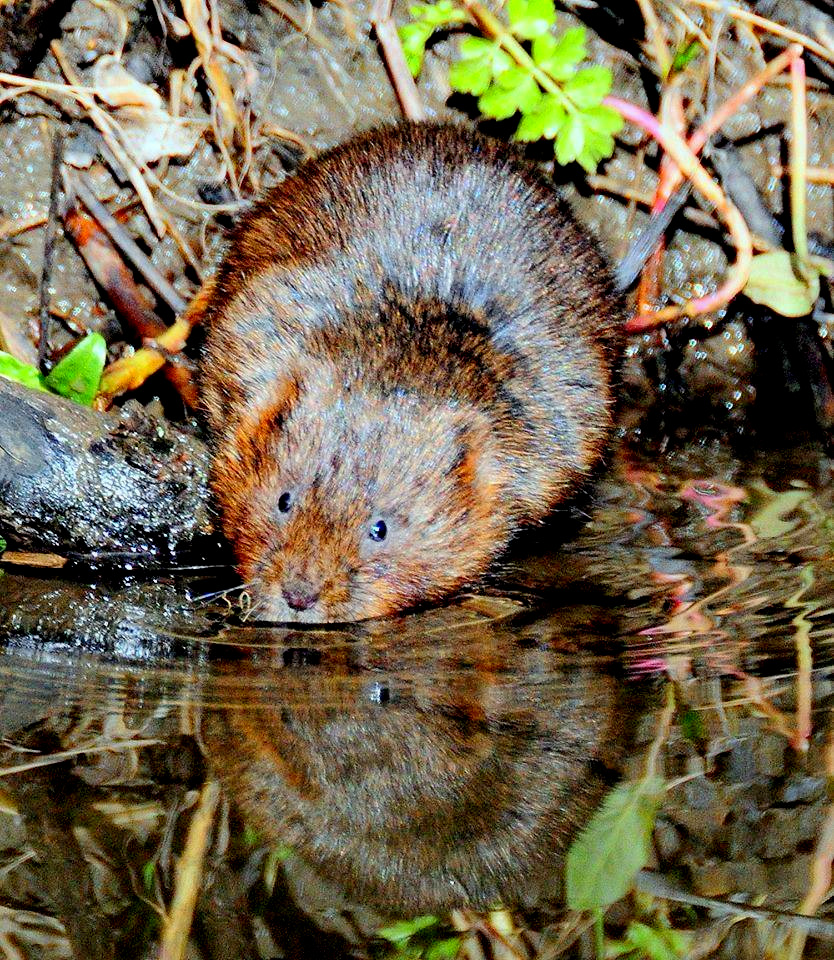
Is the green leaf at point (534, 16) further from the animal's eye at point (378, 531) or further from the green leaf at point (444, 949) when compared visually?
the green leaf at point (444, 949)

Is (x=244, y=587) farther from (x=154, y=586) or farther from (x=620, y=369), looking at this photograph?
(x=620, y=369)

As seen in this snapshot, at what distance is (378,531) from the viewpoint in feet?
11.0

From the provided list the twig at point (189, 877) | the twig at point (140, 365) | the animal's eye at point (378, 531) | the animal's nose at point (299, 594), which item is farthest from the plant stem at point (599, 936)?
the twig at point (140, 365)

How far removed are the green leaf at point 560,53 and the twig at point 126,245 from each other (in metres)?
1.59

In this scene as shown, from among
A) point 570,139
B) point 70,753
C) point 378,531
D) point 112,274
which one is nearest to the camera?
point 70,753

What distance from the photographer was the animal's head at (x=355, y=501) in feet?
10.7

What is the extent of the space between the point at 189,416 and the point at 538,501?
1.37 m

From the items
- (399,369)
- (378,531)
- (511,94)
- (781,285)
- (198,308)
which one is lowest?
(378,531)

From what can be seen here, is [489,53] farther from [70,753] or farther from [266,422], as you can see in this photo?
[70,753]

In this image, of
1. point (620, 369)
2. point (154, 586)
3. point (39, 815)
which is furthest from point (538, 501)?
point (39, 815)

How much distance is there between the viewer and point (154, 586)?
3562 mm

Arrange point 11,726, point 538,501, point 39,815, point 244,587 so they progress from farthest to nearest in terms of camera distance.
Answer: point 538,501 < point 244,587 < point 11,726 < point 39,815

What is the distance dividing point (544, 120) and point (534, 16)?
379mm

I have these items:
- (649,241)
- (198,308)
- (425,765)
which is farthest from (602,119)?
(425,765)
